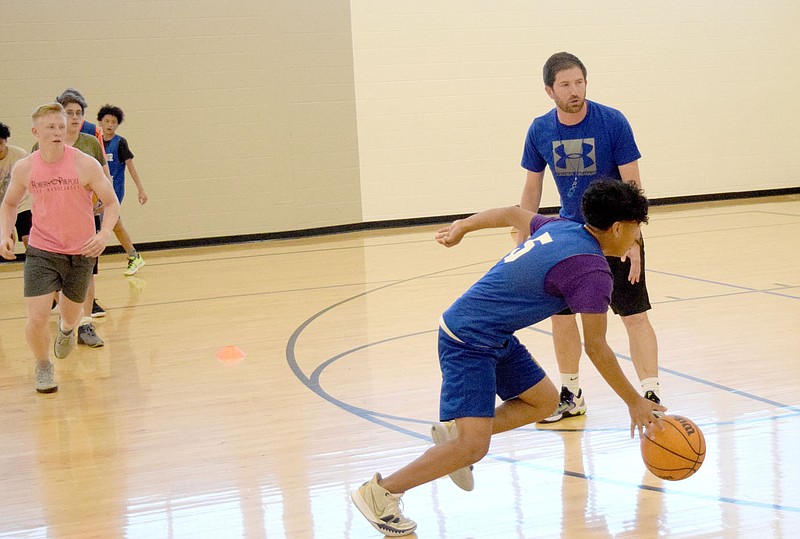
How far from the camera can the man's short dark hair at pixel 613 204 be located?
309 centimetres

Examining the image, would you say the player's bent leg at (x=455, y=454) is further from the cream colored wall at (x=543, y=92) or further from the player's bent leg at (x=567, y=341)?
the cream colored wall at (x=543, y=92)

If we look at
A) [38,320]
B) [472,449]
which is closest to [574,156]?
[472,449]

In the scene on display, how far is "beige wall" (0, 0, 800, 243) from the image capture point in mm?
11203

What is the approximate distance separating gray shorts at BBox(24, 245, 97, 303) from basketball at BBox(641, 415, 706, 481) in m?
3.70

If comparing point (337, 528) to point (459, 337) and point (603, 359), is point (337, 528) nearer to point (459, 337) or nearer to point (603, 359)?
point (459, 337)

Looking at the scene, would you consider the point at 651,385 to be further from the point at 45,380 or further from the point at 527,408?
the point at 45,380

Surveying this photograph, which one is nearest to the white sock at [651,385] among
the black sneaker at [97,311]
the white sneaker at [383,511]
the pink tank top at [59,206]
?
the white sneaker at [383,511]

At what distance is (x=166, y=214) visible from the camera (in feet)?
37.9

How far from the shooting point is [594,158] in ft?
14.9

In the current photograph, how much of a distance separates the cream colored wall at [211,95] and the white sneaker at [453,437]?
8.64 meters

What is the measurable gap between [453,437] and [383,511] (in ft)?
1.28

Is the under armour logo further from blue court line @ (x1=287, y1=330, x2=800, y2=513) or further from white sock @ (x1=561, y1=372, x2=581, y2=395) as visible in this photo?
blue court line @ (x1=287, y1=330, x2=800, y2=513)

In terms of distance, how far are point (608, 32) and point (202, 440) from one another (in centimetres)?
1012

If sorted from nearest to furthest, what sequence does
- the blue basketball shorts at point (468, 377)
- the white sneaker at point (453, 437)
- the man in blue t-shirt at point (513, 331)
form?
the man in blue t-shirt at point (513, 331) < the blue basketball shorts at point (468, 377) < the white sneaker at point (453, 437)
